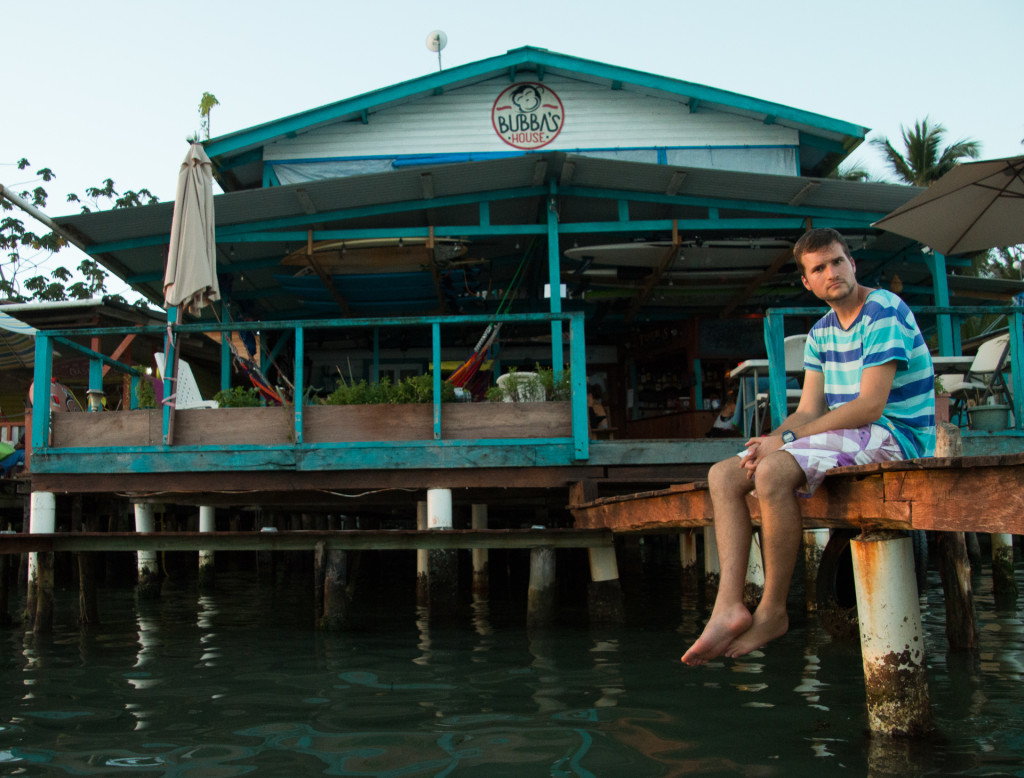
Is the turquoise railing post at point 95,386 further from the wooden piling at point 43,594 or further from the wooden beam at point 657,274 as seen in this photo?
the wooden beam at point 657,274

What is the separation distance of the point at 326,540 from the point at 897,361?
15.2 feet

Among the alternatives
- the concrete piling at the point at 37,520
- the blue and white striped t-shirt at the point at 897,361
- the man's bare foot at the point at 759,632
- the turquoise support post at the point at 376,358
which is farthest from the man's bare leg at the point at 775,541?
the turquoise support post at the point at 376,358

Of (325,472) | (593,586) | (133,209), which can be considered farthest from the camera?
(133,209)

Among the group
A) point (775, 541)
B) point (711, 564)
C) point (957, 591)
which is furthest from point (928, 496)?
point (711, 564)

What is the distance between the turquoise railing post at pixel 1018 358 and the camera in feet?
23.7

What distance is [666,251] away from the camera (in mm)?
9586

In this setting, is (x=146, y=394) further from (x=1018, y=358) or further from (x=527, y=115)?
(x=1018, y=358)

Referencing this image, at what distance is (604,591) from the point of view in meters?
6.79

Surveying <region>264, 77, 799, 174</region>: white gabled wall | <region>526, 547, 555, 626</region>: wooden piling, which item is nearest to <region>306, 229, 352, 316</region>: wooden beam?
<region>264, 77, 799, 174</region>: white gabled wall

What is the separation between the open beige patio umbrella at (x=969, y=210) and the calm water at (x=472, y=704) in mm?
3146

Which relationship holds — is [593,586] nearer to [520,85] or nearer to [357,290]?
[357,290]

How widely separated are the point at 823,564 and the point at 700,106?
7.70 m

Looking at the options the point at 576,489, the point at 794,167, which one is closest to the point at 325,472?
the point at 576,489

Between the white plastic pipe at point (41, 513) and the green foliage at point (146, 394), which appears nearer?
the white plastic pipe at point (41, 513)
